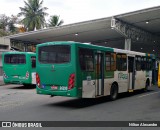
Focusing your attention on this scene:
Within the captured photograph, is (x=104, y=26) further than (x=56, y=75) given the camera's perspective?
Yes

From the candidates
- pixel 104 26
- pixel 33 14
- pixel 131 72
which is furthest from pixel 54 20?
pixel 131 72

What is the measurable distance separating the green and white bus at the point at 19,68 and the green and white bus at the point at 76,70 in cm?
806

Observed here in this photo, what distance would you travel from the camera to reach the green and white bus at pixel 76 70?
1125 centimetres

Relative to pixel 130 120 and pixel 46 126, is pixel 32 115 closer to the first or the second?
pixel 46 126

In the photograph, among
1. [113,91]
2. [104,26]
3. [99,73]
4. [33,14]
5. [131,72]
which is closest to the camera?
[99,73]

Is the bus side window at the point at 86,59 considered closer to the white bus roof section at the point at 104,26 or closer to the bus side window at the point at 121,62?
the bus side window at the point at 121,62

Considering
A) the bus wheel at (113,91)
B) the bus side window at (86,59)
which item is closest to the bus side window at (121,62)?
the bus wheel at (113,91)

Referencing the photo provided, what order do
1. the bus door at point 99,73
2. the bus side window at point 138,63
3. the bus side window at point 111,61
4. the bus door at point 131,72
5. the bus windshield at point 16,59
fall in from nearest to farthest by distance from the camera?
the bus door at point 99,73 → the bus side window at point 111,61 → the bus door at point 131,72 → the bus side window at point 138,63 → the bus windshield at point 16,59

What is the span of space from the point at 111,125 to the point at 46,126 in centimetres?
188

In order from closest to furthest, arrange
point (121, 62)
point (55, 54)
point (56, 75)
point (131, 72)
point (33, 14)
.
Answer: point (56, 75) → point (55, 54) → point (121, 62) → point (131, 72) → point (33, 14)

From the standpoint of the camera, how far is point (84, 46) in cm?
1173

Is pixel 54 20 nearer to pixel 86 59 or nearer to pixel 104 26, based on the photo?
pixel 104 26

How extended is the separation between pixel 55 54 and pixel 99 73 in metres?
2.27

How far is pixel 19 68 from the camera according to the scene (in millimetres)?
20312
